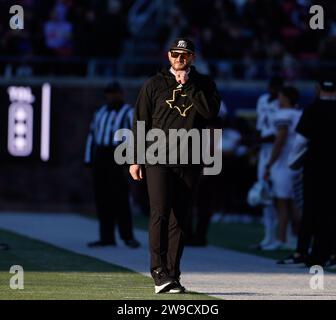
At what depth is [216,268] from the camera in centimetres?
1406

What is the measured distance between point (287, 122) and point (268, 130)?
787 mm

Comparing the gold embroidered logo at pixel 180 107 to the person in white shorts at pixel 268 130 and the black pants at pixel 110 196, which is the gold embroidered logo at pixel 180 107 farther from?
the person in white shorts at pixel 268 130

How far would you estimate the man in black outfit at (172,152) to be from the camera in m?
11.4

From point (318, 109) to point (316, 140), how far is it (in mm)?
318

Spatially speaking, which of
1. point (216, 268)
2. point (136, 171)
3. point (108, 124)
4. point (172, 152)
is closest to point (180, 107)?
point (172, 152)

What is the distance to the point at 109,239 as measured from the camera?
660 inches

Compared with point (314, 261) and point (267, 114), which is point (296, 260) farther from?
point (267, 114)

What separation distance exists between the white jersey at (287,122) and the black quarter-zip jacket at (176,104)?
15.6ft

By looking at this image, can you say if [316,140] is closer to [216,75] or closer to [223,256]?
[223,256]

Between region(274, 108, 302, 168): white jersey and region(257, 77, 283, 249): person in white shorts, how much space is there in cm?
34

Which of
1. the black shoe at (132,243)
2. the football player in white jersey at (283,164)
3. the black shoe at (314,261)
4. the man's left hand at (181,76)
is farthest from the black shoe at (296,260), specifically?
the man's left hand at (181,76)

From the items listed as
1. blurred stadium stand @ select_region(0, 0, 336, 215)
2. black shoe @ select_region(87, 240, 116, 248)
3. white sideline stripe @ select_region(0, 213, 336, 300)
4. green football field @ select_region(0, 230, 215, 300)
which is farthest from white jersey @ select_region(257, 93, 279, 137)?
blurred stadium stand @ select_region(0, 0, 336, 215)

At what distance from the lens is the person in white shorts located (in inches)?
672

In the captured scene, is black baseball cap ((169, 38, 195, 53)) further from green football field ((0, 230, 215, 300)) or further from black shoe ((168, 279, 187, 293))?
green football field ((0, 230, 215, 300))
